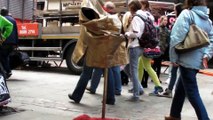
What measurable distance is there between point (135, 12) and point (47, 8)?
7076mm

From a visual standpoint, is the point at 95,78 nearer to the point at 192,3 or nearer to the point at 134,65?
the point at 134,65

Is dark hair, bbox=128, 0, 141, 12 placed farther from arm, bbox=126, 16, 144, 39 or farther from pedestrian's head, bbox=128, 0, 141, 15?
arm, bbox=126, 16, 144, 39

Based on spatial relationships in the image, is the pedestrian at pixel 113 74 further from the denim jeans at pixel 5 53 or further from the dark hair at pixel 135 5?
the denim jeans at pixel 5 53

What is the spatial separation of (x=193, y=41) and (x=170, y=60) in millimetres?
558

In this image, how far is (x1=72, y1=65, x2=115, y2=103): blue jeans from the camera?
24.1ft

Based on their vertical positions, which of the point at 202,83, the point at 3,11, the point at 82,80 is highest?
the point at 3,11

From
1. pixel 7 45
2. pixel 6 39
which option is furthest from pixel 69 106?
pixel 7 45

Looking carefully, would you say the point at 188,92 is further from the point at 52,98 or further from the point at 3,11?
the point at 3,11

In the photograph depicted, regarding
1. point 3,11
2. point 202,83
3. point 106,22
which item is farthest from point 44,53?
point 106,22

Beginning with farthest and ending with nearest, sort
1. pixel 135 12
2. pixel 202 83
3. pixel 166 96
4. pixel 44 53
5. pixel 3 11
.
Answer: pixel 44 53
pixel 202 83
pixel 3 11
pixel 166 96
pixel 135 12

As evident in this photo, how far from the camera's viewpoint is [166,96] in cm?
859

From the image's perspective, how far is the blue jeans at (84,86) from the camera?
7352mm

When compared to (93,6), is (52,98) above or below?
below

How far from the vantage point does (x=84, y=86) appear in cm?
737
